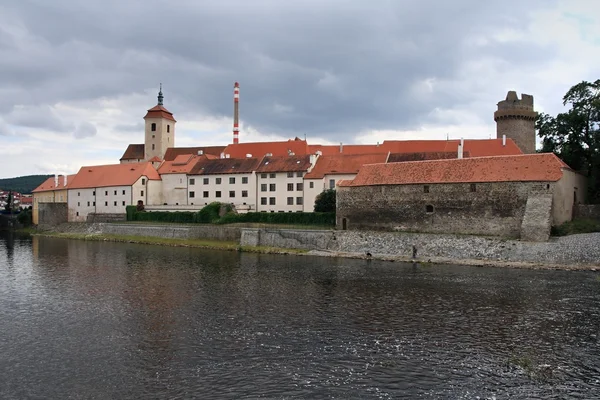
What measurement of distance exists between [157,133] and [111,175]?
10.4 m

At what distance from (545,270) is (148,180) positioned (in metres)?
39.4

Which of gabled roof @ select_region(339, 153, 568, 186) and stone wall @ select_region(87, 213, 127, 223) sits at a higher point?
gabled roof @ select_region(339, 153, 568, 186)

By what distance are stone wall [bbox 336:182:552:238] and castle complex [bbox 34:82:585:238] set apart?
61mm

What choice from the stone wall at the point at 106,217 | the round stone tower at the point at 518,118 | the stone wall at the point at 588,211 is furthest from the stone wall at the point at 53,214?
the stone wall at the point at 588,211

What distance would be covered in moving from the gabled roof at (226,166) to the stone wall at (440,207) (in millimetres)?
13337

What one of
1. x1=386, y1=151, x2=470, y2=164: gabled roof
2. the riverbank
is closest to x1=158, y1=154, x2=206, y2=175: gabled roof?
the riverbank

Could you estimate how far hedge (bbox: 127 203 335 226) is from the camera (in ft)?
124

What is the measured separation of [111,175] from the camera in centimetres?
5422

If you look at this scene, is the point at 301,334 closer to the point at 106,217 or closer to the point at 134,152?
the point at 106,217

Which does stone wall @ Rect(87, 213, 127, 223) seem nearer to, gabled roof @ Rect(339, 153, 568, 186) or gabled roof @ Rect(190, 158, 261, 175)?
gabled roof @ Rect(190, 158, 261, 175)

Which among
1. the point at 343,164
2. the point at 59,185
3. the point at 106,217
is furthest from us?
the point at 59,185

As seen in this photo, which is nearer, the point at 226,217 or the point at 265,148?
the point at 226,217

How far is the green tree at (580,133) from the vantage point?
34781mm

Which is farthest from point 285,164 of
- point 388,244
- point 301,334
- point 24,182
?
point 24,182
